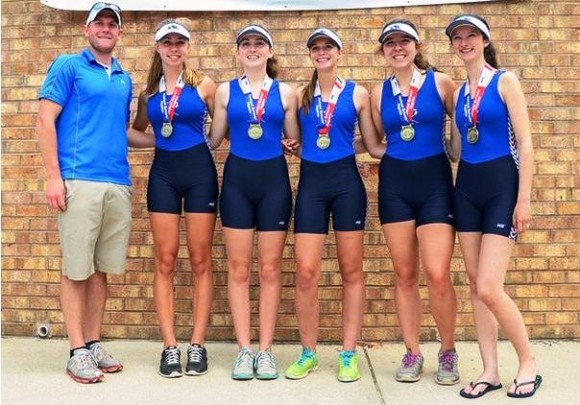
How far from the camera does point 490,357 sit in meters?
3.59

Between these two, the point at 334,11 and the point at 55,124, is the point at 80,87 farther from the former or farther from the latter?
the point at 334,11

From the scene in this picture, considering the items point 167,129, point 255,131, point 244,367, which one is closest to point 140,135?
point 167,129

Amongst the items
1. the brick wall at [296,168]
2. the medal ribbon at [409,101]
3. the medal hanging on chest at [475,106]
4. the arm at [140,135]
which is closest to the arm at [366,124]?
the medal ribbon at [409,101]

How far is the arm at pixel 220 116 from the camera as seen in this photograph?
3.91 m

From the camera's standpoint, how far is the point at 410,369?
3.75 m

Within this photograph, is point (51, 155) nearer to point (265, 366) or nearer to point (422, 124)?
point (265, 366)

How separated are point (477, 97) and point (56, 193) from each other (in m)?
2.53

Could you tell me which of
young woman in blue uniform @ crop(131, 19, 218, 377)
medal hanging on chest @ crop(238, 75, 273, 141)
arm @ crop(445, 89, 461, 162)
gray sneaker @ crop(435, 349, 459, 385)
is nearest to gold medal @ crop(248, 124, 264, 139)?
medal hanging on chest @ crop(238, 75, 273, 141)

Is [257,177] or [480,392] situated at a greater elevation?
[257,177]

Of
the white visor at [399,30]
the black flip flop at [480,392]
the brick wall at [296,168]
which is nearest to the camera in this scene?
the black flip flop at [480,392]

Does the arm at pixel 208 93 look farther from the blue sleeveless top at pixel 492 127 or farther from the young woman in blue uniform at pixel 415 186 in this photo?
the blue sleeveless top at pixel 492 127

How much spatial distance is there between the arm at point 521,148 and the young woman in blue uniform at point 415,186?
40 cm

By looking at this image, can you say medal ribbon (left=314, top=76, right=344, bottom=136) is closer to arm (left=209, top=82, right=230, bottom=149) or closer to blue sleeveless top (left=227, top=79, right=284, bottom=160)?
blue sleeveless top (left=227, top=79, right=284, bottom=160)

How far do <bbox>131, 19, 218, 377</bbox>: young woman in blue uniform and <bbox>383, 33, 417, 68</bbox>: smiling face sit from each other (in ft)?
3.99
